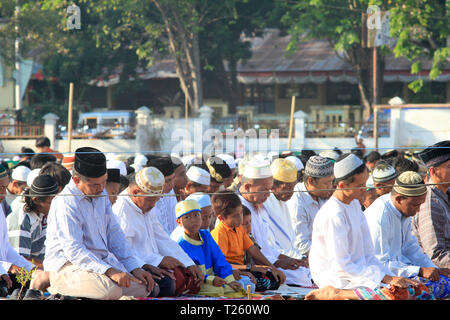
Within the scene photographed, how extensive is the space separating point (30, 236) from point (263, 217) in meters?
1.74

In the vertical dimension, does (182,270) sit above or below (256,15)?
below

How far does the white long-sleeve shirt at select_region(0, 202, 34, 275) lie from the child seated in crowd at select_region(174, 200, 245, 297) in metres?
0.98

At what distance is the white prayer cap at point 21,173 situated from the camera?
6949 mm

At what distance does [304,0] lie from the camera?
70.4ft

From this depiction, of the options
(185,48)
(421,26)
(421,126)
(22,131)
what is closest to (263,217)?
(421,126)

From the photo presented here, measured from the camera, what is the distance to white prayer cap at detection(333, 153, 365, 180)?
452 cm

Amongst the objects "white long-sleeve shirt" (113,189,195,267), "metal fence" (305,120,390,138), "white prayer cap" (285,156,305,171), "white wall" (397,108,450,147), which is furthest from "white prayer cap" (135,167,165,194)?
"metal fence" (305,120,390,138)

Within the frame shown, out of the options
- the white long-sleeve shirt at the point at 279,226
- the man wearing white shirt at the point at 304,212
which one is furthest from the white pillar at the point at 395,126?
the white long-sleeve shirt at the point at 279,226

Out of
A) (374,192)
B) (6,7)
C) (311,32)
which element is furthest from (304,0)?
(374,192)

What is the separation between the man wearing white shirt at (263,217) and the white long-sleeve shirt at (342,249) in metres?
1.15

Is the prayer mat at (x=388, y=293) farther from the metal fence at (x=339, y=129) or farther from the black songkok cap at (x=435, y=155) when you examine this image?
the metal fence at (x=339, y=129)

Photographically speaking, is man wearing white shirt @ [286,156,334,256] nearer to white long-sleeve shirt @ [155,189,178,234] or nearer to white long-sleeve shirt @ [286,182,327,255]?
white long-sleeve shirt @ [286,182,327,255]
